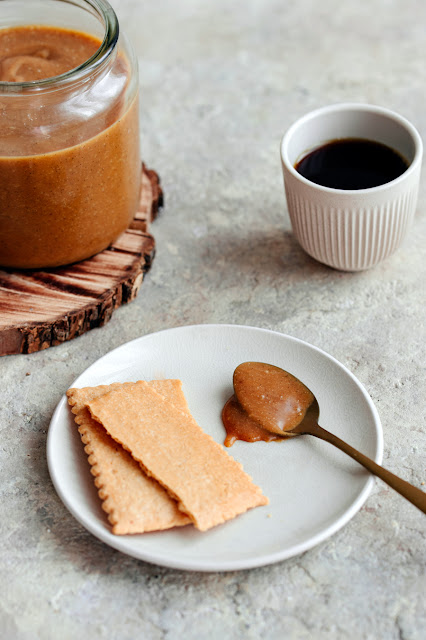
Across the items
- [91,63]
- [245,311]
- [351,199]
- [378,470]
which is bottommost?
[245,311]

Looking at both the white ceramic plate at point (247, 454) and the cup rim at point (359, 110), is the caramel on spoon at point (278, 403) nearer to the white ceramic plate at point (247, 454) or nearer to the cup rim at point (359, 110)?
the white ceramic plate at point (247, 454)

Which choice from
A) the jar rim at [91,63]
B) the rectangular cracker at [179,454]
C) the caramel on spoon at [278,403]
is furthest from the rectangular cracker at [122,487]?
the jar rim at [91,63]

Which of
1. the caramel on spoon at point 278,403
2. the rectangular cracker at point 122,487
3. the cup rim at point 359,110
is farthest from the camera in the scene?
the cup rim at point 359,110

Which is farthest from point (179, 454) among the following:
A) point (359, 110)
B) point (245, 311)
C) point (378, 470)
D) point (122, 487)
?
point (359, 110)

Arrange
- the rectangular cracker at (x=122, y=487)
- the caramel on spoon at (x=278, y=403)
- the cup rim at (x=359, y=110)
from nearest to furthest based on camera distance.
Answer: the rectangular cracker at (x=122, y=487) → the caramel on spoon at (x=278, y=403) → the cup rim at (x=359, y=110)

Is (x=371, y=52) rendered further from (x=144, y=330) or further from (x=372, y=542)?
(x=372, y=542)

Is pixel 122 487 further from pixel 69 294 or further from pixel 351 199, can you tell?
pixel 351 199

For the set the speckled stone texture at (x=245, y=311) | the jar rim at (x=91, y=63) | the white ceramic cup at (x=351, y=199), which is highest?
the jar rim at (x=91, y=63)
